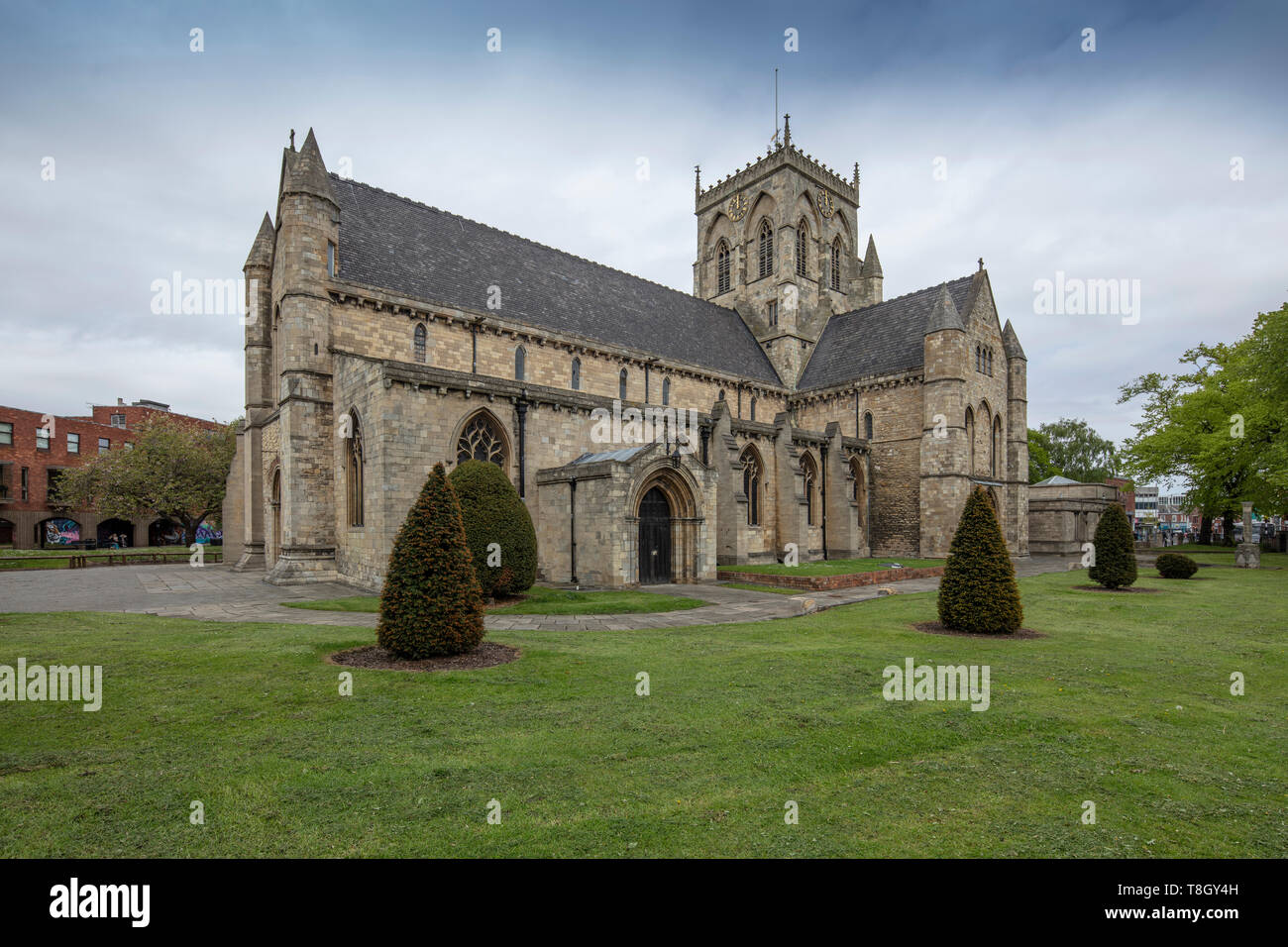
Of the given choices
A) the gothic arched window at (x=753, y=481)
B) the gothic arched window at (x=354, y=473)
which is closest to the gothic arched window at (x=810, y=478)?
the gothic arched window at (x=753, y=481)

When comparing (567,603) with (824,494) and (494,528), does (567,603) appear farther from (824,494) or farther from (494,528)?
(824,494)

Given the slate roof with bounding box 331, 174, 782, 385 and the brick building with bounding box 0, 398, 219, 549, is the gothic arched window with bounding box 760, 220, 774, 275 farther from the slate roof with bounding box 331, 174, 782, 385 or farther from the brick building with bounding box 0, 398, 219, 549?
the brick building with bounding box 0, 398, 219, 549

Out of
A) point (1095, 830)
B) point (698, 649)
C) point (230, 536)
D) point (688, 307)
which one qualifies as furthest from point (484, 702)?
point (688, 307)

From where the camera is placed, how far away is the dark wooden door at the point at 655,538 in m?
21.5

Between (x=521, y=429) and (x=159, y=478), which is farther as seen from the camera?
(x=159, y=478)

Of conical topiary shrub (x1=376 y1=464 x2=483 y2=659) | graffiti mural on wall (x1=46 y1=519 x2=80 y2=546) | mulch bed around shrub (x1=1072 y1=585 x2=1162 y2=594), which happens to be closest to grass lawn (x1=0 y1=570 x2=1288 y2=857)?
conical topiary shrub (x1=376 y1=464 x2=483 y2=659)

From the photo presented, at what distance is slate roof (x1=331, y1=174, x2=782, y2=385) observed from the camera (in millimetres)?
24297

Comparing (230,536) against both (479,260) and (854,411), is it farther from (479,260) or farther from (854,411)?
(854,411)

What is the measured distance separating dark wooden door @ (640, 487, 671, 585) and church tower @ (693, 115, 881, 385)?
20.6 metres

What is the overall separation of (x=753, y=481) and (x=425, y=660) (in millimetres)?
22044

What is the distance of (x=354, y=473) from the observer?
20.9 m

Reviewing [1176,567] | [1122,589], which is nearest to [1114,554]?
[1122,589]
